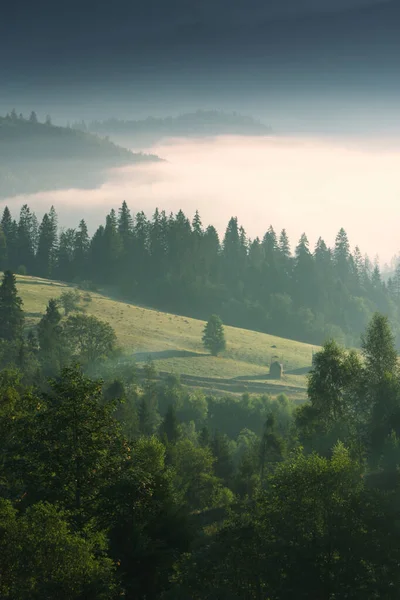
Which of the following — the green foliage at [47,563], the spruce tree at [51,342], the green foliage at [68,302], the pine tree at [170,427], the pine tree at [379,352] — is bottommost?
the pine tree at [170,427]

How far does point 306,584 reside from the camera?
34.8 metres

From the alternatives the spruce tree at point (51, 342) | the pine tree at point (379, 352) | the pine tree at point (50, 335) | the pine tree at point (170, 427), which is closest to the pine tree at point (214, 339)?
the spruce tree at point (51, 342)

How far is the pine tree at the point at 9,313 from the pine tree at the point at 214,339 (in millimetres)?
49274

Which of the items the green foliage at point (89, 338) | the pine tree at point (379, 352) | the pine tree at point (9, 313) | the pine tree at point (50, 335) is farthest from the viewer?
the green foliage at point (89, 338)

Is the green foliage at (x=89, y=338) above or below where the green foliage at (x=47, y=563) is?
above

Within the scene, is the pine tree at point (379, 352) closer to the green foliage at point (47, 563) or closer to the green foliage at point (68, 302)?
the green foliage at point (47, 563)

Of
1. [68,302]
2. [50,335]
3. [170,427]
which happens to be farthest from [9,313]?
[170,427]

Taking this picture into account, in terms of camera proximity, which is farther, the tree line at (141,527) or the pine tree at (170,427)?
the pine tree at (170,427)

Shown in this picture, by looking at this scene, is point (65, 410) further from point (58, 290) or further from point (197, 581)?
point (58, 290)

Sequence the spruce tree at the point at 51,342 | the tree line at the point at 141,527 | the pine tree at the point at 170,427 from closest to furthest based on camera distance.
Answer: the tree line at the point at 141,527 < the pine tree at the point at 170,427 < the spruce tree at the point at 51,342

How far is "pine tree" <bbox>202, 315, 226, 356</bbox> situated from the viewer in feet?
576

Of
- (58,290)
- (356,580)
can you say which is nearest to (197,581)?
(356,580)

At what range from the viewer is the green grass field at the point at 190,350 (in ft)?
520

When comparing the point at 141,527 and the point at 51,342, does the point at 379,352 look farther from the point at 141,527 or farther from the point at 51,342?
the point at 51,342
